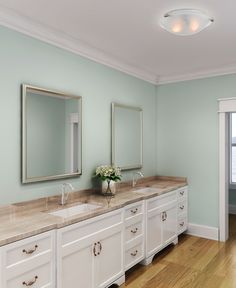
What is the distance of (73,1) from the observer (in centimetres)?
206

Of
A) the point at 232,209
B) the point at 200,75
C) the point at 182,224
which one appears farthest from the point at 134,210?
the point at 232,209

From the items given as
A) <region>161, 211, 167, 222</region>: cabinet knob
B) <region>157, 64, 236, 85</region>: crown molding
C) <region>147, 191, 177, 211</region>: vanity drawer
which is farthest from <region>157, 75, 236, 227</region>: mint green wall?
<region>161, 211, 167, 222</region>: cabinet knob

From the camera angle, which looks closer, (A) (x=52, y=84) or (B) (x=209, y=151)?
(A) (x=52, y=84)

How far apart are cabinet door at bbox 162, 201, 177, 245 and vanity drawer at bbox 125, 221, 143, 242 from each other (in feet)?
1.87

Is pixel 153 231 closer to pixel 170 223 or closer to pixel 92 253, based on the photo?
pixel 170 223

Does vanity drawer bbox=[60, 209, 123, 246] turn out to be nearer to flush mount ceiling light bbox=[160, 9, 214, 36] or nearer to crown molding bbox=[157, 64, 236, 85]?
flush mount ceiling light bbox=[160, 9, 214, 36]

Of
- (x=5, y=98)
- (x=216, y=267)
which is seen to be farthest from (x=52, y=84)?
(x=216, y=267)

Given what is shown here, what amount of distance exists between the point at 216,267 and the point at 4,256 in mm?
2445

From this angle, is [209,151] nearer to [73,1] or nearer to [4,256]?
[73,1]

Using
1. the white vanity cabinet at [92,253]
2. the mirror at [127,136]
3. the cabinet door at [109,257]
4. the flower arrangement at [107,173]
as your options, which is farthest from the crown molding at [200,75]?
the cabinet door at [109,257]

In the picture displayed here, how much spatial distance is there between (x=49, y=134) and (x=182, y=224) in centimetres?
246

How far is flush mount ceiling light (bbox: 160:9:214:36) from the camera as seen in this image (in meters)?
2.18

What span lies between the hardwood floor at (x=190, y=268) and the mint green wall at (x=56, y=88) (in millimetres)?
1145

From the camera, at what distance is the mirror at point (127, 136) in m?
3.51
